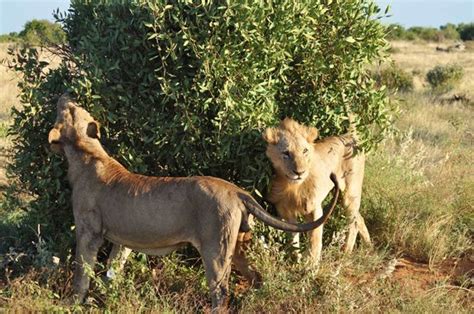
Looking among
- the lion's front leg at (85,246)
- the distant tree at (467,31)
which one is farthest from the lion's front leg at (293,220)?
the distant tree at (467,31)

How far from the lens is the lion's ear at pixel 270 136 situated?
6211mm

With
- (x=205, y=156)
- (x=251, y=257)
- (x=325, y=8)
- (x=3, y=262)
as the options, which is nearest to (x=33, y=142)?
(x=3, y=262)

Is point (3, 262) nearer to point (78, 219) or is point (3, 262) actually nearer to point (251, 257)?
point (78, 219)

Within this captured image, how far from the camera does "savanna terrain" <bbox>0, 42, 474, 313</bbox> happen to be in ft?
18.6

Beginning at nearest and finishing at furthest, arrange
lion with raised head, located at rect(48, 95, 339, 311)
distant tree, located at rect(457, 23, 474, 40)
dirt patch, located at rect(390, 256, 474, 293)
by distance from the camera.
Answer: lion with raised head, located at rect(48, 95, 339, 311), dirt patch, located at rect(390, 256, 474, 293), distant tree, located at rect(457, 23, 474, 40)

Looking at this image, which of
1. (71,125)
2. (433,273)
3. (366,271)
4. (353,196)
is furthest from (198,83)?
(433,273)

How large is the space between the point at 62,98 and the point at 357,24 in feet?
9.58

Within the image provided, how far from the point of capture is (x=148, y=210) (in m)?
5.51

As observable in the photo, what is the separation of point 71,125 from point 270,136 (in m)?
1.75

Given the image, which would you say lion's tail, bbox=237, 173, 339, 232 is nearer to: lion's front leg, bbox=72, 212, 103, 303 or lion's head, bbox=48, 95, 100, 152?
lion's front leg, bbox=72, 212, 103, 303

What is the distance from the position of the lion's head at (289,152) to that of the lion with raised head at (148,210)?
0.60 m

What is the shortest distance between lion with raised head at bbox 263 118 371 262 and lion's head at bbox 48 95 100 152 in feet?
5.10

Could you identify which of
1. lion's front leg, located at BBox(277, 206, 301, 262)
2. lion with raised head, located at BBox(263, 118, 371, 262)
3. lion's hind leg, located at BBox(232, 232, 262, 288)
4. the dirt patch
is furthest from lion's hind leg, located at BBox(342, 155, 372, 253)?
lion's hind leg, located at BBox(232, 232, 262, 288)

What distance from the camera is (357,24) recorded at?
6.86 meters
